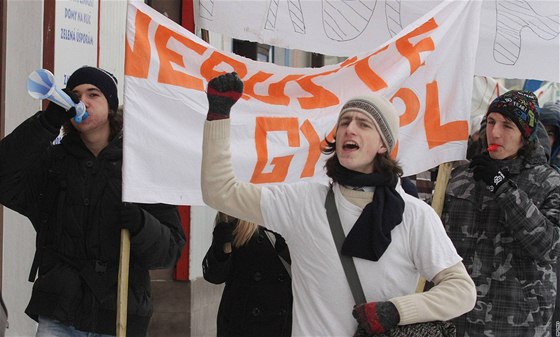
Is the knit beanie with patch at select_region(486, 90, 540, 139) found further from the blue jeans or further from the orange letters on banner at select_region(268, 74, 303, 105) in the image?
the blue jeans

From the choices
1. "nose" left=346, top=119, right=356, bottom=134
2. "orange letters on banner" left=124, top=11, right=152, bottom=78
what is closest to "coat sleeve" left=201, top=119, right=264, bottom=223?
"nose" left=346, top=119, right=356, bottom=134

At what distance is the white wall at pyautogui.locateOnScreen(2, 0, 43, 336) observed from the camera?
20.8 feet

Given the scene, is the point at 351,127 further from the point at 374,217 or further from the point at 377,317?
the point at 377,317

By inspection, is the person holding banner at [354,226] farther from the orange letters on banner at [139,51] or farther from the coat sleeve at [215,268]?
the coat sleeve at [215,268]

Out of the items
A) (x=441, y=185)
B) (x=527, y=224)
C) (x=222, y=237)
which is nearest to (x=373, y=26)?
(x=441, y=185)

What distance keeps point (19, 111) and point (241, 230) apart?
2.14 meters

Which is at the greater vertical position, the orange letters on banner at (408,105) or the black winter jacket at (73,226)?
the orange letters on banner at (408,105)

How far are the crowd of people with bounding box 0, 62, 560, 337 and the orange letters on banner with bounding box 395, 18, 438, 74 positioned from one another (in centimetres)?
56

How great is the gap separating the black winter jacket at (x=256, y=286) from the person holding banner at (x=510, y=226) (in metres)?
0.98

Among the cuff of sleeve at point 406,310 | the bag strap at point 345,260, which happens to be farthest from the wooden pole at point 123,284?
the cuff of sleeve at point 406,310

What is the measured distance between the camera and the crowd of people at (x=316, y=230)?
3717 millimetres

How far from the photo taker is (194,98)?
4.75 m

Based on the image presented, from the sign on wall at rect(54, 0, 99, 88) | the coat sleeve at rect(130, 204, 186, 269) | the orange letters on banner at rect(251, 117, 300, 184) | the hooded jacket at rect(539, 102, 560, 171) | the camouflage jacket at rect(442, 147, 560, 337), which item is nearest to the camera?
the coat sleeve at rect(130, 204, 186, 269)

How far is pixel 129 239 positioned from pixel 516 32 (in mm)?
3146
